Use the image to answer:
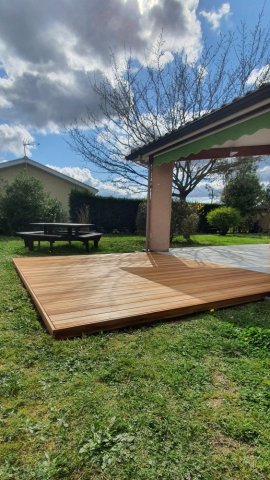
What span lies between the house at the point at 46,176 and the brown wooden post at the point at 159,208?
12.8m

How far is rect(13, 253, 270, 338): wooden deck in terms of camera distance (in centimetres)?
312

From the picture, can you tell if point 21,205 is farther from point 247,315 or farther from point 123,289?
point 247,315

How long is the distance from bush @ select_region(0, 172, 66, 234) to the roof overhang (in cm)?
758

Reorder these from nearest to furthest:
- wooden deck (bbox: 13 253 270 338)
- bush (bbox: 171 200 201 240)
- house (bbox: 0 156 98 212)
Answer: wooden deck (bbox: 13 253 270 338) < bush (bbox: 171 200 201 240) < house (bbox: 0 156 98 212)

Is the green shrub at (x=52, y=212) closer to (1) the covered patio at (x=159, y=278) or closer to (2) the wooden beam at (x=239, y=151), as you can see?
(1) the covered patio at (x=159, y=278)

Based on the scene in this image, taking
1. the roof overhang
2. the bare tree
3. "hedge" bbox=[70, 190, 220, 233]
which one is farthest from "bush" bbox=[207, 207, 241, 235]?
the roof overhang

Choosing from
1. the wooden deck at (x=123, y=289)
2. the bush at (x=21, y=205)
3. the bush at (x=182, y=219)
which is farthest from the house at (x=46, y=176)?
the wooden deck at (x=123, y=289)

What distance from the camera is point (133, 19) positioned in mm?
10508

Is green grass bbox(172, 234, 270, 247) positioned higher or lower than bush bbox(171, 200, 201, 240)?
lower

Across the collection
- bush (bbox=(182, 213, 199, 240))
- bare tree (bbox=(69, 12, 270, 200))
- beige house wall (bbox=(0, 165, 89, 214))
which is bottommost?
bush (bbox=(182, 213, 199, 240))

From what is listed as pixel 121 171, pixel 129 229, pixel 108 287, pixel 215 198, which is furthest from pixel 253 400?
pixel 215 198

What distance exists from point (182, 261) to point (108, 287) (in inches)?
127

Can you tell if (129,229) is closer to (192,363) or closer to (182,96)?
(182,96)

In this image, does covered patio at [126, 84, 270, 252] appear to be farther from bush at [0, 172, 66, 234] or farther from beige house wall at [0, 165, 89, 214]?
beige house wall at [0, 165, 89, 214]
